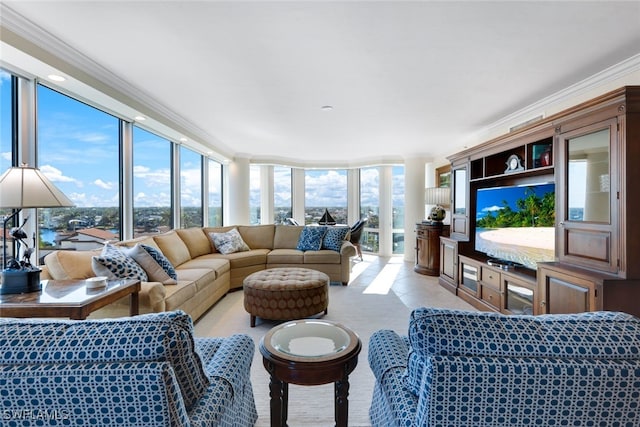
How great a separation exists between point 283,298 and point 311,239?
2.17m

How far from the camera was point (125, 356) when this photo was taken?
2.61ft

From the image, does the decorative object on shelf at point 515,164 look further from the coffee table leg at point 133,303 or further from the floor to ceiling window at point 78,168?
the floor to ceiling window at point 78,168

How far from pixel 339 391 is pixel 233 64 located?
2590 mm

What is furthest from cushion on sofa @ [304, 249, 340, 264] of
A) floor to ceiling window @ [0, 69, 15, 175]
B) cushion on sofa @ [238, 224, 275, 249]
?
floor to ceiling window @ [0, 69, 15, 175]

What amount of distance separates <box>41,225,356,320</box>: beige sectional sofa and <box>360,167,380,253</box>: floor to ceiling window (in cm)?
282

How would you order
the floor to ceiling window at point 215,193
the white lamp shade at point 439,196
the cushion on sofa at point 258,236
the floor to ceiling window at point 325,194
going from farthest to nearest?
the floor to ceiling window at point 325,194 → the floor to ceiling window at point 215,193 → the white lamp shade at point 439,196 → the cushion on sofa at point 258,236

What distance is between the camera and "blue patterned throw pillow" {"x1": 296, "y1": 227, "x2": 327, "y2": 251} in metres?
4.99

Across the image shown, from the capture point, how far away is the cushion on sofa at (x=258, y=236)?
209 inches

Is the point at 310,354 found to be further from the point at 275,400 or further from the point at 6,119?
the point at 6,119

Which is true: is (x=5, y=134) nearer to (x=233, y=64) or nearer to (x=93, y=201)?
(x=93, y=201)

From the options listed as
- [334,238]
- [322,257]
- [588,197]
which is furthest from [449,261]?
[588,197]

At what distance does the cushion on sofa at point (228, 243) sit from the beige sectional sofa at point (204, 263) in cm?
10

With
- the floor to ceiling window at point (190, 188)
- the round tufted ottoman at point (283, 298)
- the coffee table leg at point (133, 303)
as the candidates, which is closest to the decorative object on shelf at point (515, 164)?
the round tufted ottoman at point (283, 298)

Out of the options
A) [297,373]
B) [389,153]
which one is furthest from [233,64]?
[389,153]
